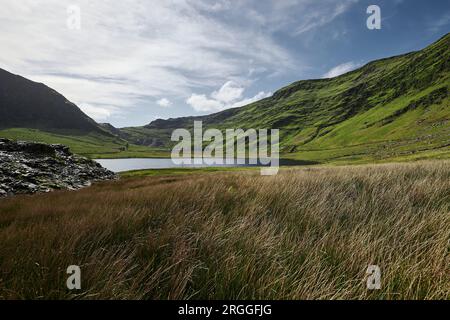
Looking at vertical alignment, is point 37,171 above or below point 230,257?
above

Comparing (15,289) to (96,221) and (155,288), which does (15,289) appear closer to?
(155,288)

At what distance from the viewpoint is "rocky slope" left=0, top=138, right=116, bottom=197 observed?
21.9 meters

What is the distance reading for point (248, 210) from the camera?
547cm

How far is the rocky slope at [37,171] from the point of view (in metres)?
21.9

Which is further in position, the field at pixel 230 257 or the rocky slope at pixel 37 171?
the rocky slope at pixel 37 171

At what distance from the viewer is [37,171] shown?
27469mm
